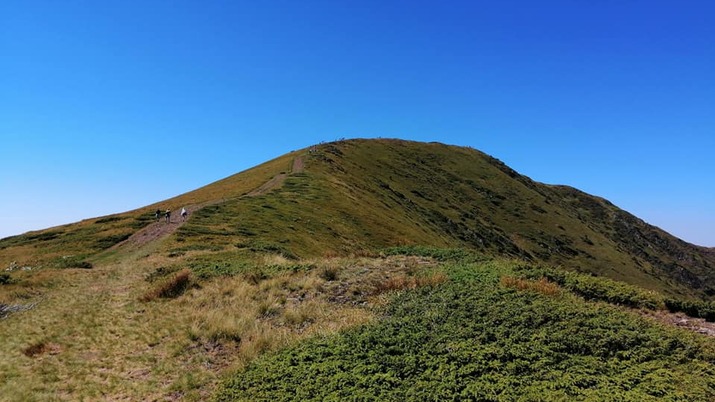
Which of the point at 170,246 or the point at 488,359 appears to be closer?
the point at 488,359

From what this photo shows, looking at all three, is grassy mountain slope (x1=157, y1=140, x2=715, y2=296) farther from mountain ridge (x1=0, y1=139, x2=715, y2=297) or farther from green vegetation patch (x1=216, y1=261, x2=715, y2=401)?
green vegetation patch (x1=216, y1=261, x2=715, y2=401)

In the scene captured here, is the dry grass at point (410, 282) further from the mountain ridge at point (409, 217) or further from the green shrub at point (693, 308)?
the mountain ridge at point (409, 217)

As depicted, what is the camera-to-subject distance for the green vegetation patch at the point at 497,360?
8.65 metres

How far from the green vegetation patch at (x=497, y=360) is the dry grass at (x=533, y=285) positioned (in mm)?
990

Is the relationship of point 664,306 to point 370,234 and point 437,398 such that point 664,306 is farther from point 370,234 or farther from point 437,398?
point 370,234

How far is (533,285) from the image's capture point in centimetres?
1521

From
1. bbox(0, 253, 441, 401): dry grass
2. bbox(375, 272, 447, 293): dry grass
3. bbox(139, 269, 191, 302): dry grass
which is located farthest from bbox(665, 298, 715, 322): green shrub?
bbox(139, 269, 191, 302): dry grass

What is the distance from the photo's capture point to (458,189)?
381ft

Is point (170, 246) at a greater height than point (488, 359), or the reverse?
point (170, 246)

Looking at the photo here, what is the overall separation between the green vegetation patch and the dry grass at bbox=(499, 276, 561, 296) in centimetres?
99

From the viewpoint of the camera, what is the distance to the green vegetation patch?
8.65m

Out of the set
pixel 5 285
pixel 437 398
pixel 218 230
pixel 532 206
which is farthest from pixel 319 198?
pixel 532 206

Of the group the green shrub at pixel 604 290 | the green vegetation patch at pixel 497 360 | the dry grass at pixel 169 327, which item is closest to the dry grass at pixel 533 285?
the green shrub at pixel 604 290

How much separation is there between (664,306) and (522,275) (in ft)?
15.2
